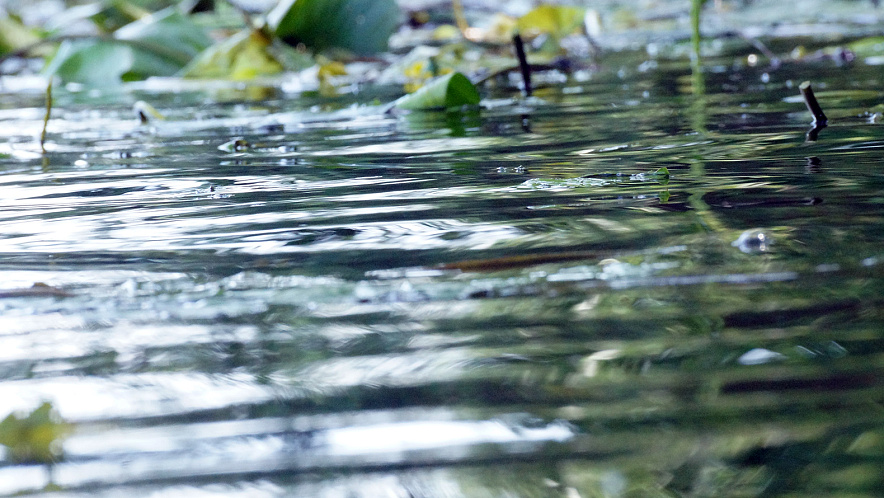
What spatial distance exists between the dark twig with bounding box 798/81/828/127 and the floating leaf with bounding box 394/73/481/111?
1.08m

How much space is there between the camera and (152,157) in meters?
2.39

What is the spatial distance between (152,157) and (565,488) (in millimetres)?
1965

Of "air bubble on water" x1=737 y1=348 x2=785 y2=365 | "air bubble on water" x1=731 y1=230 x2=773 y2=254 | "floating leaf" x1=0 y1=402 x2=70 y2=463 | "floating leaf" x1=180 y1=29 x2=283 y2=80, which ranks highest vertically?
"floating leaf" x1=0 y1=402 x2=70 y2=463

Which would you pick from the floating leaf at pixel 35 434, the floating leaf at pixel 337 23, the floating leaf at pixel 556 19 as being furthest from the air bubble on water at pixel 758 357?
the floating leaf at pixel 556 19

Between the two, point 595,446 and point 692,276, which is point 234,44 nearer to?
point 692,276

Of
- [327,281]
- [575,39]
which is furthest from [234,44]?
[327,281]

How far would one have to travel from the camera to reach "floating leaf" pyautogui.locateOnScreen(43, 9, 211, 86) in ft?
16.4

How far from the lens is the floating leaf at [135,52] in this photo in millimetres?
4984

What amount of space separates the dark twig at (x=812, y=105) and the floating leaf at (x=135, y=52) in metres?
3.81

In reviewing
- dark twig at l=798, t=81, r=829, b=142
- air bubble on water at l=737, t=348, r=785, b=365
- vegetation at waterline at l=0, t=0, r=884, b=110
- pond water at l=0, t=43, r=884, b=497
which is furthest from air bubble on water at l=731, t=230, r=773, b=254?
vegetation at waterline at l=0, t=0, r=884, b=110

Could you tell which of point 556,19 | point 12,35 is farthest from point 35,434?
point 12,35

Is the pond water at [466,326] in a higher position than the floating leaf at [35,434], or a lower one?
lower

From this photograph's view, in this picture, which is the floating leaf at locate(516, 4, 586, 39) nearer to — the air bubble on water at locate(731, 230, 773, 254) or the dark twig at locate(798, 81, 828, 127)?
the dark twig at locate(798, 81, 828, 127)

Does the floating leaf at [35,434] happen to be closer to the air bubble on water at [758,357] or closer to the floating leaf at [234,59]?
the air bubble on water at [758,357]
